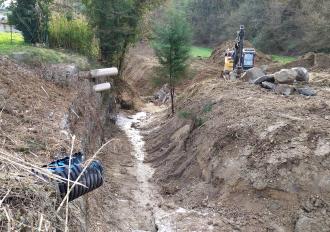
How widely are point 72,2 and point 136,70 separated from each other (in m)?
11.9

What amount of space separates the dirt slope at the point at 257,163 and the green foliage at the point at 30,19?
8.80 metres

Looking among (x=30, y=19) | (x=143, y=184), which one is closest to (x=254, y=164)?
(x=143, y=184)

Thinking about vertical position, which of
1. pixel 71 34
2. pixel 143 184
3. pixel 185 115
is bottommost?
pixel 143 184

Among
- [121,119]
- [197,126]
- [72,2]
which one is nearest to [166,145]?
[197,126]

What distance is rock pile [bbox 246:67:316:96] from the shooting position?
52.0 ft

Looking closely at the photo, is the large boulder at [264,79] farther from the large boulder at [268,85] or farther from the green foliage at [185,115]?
the green foliage at [185,115]

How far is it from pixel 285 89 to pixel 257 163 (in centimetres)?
555

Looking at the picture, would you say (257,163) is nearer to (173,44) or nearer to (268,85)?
(268,85)

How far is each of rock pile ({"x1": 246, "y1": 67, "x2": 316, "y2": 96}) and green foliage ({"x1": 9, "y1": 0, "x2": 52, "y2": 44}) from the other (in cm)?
1028

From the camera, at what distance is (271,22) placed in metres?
41.5

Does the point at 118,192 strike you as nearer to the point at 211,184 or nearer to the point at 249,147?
the point at 211,184

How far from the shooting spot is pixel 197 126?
15.6 metres

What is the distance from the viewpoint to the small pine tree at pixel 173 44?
67.9 ft

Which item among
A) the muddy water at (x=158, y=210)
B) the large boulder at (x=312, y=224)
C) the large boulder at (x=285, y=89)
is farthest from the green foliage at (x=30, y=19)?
the large boulder at (x=312, y=224)
